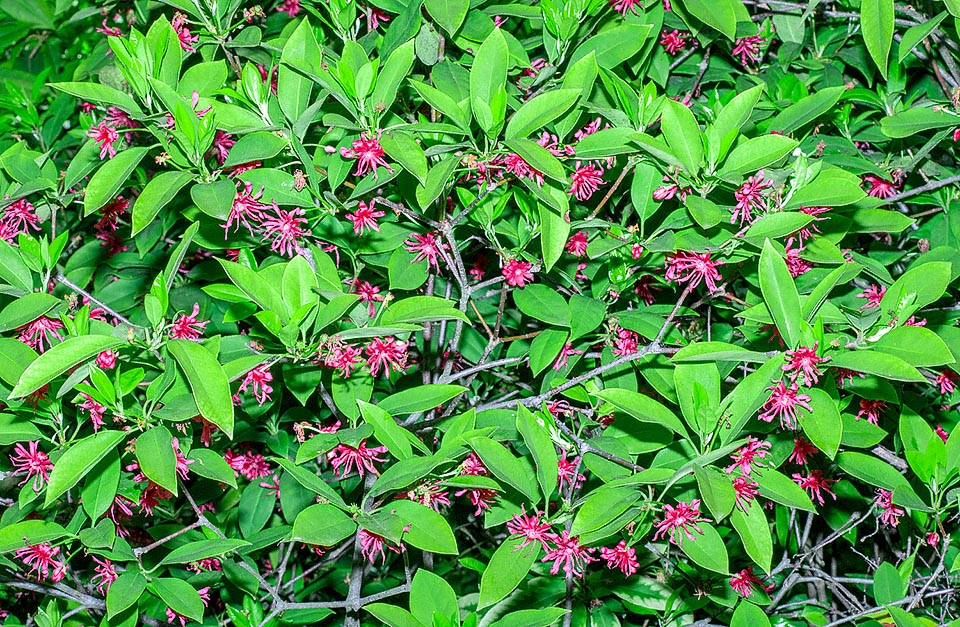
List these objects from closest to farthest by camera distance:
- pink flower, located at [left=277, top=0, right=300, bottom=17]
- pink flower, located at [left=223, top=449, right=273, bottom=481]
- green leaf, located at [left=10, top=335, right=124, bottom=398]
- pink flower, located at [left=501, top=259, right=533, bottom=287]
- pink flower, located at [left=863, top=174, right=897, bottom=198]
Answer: green leaf, located at [left=10, top=335, right=124, bottom=398] < pink flower, located at [left=501, top=259, right=533, bottom=287] < pink flower, located at [left=863, top=174, right=897, bottom=198] < pink flower, located at [left=223, top=449, right=273, bottom=481] < pink flower, located at [left=277, top=0, right=300, bottom=17]

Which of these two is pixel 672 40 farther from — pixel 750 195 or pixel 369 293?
pixel 369 293

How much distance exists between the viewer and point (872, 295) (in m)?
1.64

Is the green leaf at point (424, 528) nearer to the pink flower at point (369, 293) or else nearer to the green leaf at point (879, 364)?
the pink flower at point (369, 293)

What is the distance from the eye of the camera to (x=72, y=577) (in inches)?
67.7

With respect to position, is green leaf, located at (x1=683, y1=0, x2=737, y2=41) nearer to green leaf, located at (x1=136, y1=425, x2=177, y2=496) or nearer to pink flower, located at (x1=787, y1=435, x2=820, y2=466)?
pink flower, located at (x1=787, y1=435, x2=820, y2=466)

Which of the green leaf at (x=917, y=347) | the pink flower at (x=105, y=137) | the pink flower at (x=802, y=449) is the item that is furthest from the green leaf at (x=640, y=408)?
the pink flower at (x=105, y=137)

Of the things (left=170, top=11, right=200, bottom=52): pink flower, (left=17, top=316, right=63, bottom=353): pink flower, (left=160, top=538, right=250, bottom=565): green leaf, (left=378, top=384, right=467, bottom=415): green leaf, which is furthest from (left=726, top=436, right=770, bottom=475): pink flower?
(left=170, top=11, right=200, bottom=52): pink flower

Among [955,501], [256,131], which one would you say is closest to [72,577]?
[256,131]

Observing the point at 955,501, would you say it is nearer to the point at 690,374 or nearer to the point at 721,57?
the point at 690,374

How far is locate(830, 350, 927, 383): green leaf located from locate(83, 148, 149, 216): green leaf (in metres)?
1.10

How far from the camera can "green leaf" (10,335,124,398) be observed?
112cm

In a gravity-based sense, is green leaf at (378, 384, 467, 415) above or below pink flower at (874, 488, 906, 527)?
above

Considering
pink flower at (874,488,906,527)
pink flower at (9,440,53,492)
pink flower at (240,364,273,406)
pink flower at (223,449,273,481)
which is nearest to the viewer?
pink flower at (240,364,273,406)

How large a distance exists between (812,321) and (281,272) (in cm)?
83
